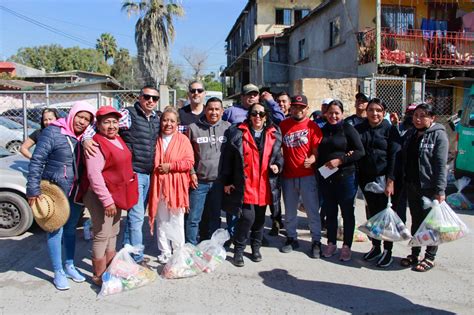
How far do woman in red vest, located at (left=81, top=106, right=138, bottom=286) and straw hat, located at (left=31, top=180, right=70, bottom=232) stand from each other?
0.68 ft

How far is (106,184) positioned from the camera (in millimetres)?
3730

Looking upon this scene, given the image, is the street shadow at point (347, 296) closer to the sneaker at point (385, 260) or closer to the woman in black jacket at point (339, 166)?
the sneaker at point (385, 260)

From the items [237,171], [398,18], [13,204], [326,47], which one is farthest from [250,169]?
[326,47]

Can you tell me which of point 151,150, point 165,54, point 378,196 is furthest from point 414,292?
point 165,54

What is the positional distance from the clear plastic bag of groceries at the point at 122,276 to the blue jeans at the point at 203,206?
84 cm

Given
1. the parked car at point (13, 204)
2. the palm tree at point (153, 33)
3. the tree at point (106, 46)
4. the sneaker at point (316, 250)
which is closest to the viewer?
the sneaker at point (316, 250)

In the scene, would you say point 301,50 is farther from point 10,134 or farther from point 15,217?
point 15,217

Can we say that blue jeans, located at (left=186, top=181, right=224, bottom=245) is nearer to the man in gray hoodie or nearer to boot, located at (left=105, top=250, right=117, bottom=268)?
the man in gray hoodie

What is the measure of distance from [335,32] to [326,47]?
4.17 feet

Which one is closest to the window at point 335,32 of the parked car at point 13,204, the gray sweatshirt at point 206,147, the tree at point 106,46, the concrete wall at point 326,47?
the concrete wall at point 326,47

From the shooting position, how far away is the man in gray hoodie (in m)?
4.58

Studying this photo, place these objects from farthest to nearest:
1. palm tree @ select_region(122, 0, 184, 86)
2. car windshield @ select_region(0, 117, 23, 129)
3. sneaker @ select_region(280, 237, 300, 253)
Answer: palm tree @ select_region(122, 0, 184, 86) < car windshield @ select_region(0, 117, 23, 129) < sneaker @ select_region(280, 237, 300, 253)

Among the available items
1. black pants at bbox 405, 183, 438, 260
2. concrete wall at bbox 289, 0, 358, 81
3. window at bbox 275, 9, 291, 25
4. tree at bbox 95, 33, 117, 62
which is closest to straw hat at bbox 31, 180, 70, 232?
black pants at bbox 405, 183, 438, 260

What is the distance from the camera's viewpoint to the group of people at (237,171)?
3.91 m
